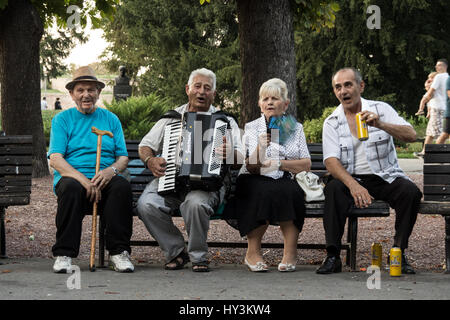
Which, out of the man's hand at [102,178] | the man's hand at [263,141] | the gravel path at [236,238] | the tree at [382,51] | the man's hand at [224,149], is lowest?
the gravel path at [236,238]

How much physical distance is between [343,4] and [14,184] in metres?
20.8

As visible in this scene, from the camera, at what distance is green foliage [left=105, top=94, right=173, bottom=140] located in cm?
1567

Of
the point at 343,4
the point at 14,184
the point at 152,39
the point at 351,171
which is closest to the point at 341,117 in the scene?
the point at 351,171

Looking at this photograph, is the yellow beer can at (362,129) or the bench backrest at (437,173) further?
the bench backrest at (437,173)

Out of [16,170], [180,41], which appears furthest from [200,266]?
[180,41]

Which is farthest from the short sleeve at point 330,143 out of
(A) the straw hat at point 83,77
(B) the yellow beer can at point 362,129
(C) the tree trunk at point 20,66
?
(C) the tree trunk at point 20,66

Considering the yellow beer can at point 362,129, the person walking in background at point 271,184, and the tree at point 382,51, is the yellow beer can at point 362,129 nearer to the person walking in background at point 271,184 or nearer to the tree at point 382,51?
the person walking in background at point 271,184

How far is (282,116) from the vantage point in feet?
19.1

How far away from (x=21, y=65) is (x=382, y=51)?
55.1 ft

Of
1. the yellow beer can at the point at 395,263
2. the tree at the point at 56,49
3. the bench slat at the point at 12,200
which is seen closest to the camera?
the yellow beer can at the point at 395,263

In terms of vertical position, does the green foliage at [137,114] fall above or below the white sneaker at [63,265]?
above

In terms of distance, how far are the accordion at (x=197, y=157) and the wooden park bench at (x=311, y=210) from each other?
34 centimetres

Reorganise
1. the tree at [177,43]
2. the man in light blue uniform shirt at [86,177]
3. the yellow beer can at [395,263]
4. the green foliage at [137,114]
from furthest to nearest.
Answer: the tree at [177,43], the green foliage at [137,114], the man in light blue uniform shirt at [86,177], the yellow beer can at [395,263]

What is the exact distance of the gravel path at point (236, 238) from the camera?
21.5ft
